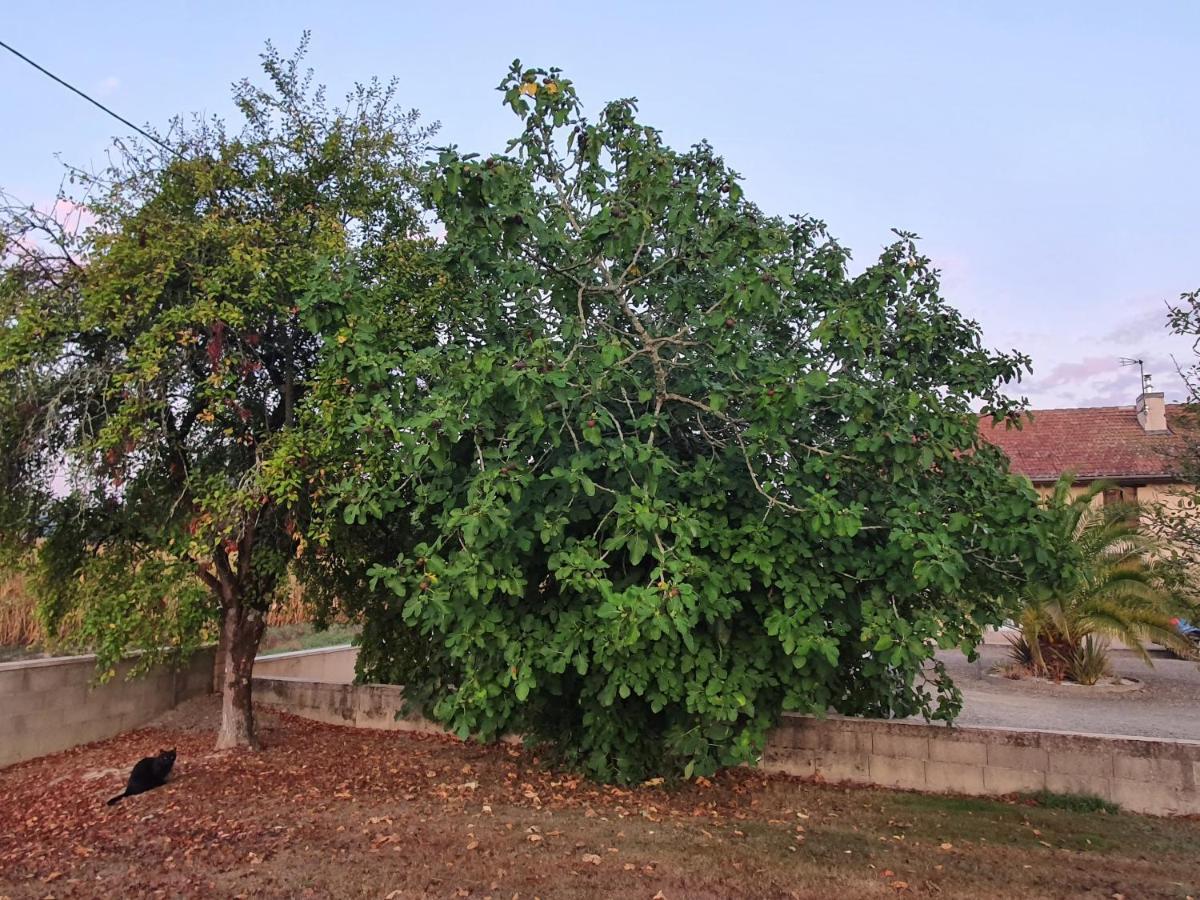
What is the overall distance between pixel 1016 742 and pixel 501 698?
3683mm

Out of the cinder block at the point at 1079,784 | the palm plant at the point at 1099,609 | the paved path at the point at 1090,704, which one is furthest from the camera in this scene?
the palm plant at the point at 1099,609

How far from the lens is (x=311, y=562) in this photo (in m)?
7.13

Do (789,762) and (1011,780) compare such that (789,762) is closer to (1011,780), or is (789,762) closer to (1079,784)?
(1011,780)

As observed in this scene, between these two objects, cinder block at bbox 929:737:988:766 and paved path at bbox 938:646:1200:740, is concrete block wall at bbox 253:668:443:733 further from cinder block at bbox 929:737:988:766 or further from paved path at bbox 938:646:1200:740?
paved path at bbox 938:646:1200:740

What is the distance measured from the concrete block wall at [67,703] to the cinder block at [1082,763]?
25.1 ft

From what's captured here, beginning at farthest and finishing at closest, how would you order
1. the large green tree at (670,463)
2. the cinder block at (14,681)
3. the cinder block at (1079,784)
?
the cinder block at (14,681) < the cinder block at (1079,784) < the large green tree at (670,463)

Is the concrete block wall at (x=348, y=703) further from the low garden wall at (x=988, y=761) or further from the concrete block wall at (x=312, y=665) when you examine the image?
the low garden wall at (x=988, y=761)

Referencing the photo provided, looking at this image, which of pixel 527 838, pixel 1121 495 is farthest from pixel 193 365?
pixel 1121 495

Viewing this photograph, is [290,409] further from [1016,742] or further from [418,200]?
[1016,742]

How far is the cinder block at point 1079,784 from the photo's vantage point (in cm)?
544

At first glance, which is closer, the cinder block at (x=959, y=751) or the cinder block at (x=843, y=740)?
the cinder block at (x=959, y=751)

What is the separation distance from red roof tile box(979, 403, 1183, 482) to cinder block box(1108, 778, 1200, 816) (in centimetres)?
1242

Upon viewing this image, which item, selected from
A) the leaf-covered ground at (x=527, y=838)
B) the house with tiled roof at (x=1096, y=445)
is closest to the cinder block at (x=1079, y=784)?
the leaf-covered ground at (x=527, y=838)

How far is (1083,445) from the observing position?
18.7 meters
